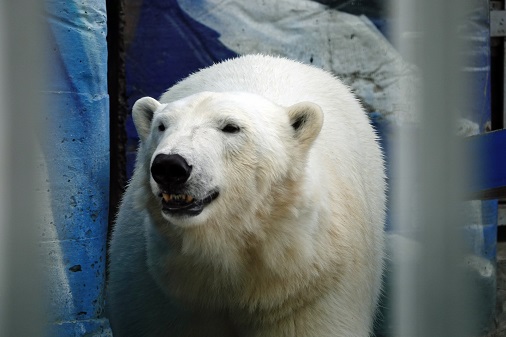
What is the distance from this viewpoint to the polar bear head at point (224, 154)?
2139 mm

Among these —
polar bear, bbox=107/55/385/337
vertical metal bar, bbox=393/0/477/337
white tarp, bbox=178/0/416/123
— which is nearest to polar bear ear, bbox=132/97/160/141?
polar bear, bbox=107/55/385/337

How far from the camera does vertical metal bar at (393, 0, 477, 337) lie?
29.8 inches

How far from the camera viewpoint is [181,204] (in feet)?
7.17

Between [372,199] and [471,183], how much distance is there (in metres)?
2.51

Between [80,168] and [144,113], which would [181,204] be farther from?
[80,168]

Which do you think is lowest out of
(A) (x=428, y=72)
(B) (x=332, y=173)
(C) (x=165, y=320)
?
(C) (x=165, y=320)

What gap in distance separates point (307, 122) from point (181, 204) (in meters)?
0.56

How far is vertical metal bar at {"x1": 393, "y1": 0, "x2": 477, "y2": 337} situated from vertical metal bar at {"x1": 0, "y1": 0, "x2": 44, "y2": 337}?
0.35 meters

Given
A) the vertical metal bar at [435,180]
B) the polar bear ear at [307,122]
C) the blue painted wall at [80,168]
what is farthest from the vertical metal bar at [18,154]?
the blue painted wall at [80,168]

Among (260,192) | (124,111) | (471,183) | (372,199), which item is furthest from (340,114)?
(471,183)

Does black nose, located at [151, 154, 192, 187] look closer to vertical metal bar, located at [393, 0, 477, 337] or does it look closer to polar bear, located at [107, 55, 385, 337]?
polar bear, located at [107, 55, 385, 337]

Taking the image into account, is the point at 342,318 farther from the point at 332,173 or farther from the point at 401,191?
the point at 401,191

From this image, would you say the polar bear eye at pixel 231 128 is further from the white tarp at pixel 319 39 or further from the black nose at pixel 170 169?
the white tarp at pixel 319 39

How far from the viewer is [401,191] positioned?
781 millimetres
